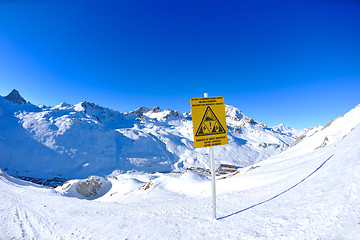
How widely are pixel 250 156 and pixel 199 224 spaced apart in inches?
4811

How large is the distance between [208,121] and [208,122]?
24 mm

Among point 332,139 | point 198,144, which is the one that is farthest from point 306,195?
point 332,139

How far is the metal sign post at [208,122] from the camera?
3.56m

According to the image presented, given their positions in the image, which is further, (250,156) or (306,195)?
(250,156)

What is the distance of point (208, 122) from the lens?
3.68 metres

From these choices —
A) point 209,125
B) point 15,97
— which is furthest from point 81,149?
point 15,97

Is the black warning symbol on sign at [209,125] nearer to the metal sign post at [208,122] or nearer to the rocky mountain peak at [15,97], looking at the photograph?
the metal sign post at [208,122]

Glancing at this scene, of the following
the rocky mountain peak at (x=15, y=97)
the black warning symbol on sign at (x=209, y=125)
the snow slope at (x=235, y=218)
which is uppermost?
the rocky mountain peak at (x=15, y=97)

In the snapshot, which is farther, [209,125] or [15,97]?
[15,97]

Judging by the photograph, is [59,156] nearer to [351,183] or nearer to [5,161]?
[5,161]

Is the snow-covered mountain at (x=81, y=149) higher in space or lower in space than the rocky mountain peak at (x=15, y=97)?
lower

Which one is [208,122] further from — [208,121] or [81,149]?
[81,149]

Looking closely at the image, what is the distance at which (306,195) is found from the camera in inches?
158

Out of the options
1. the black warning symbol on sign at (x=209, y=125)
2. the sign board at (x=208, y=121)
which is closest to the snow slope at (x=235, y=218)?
the sign board at (x=208, y=121)
